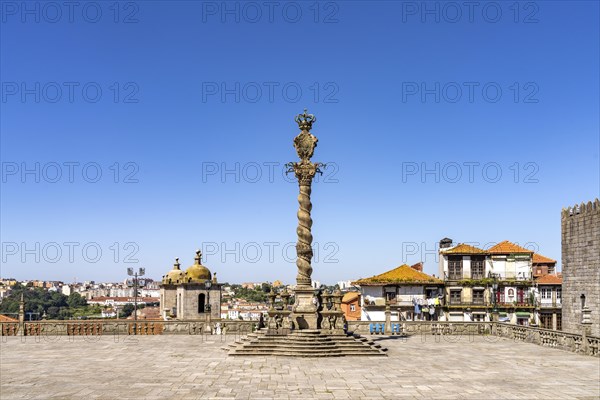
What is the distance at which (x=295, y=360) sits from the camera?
2164 centimetres

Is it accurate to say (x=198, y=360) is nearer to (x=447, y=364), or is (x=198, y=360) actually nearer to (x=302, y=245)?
(x=302, y=245)

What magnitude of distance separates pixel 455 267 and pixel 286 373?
36.7 metres

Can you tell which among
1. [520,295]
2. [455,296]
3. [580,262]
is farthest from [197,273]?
[580,262]

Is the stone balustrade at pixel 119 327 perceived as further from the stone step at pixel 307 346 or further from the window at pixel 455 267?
the window at pixel 455 267

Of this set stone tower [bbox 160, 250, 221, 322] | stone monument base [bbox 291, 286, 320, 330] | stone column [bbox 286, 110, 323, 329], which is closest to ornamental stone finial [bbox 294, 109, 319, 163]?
stone column [bbox 286, 110, 323, 329]

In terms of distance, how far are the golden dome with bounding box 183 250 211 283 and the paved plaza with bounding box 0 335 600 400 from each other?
21745 millimetres

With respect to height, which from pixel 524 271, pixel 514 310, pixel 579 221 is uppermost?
pixel 579 221

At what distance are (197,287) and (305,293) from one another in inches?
959

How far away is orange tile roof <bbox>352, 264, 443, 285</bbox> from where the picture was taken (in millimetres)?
50531

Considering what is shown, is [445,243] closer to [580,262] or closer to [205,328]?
[580,262]

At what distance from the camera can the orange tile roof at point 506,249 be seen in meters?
52.4

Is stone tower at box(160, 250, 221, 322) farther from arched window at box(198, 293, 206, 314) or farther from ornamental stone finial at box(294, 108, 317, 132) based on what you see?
ornamental stone finial at box(294, 108, 317, 132)

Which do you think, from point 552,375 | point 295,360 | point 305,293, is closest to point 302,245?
point 305,293

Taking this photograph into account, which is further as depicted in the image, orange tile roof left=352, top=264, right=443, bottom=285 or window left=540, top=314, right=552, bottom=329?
window left=540, top=314, right=552, bottom=329
